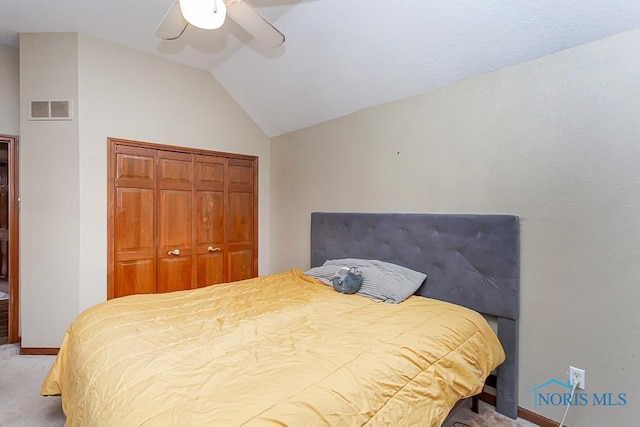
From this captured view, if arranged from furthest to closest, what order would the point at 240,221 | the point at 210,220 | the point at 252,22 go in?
the point at 240,221 → the point at 210,220 → the point at 252,22

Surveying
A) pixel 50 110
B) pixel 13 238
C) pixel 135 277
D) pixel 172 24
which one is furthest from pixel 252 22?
pixel 13 238

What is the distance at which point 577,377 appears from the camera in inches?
72.1

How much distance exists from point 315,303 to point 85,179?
2274 mm

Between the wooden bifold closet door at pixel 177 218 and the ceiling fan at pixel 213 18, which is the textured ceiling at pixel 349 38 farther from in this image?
the wooden bifold closet door at pixel 177 218

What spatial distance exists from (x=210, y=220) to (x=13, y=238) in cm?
176

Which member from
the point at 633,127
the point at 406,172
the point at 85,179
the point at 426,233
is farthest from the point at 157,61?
the point at 633,127

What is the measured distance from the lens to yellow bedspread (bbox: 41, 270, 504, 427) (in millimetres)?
1078

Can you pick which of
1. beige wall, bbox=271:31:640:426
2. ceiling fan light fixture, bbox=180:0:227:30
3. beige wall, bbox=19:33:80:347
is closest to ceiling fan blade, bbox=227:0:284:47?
ceiling fan light fixture, bbox=180:0:227:30

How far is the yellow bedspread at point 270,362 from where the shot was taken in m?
1.08

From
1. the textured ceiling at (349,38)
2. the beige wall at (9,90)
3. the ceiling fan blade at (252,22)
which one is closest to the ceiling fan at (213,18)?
the ceiling fan blade at (252,22)

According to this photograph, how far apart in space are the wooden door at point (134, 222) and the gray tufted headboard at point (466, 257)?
2046 mm

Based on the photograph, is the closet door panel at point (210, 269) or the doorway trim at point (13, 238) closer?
the doorway trim at point (13, 238)

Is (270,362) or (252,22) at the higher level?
(252,22)

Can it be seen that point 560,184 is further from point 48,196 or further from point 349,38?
point 48,196
